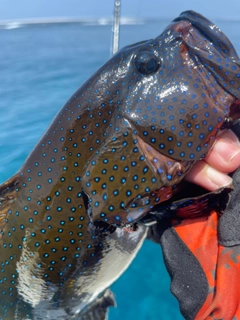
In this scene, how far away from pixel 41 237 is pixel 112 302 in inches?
43.0

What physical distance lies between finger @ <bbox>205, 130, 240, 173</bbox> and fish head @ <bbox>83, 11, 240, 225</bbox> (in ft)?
0.25

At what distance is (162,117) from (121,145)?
224mm

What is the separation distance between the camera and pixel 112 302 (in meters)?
2.75

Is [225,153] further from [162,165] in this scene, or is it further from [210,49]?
[210,49]

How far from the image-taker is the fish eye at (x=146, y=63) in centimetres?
157

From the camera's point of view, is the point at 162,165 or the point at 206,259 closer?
the point at 162,165

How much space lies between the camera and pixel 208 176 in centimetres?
167

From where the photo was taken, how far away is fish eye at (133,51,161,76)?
1.57 metres

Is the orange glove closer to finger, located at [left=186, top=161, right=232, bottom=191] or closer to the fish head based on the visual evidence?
finger, located at [left=186, top=161, right=232, bottom=191]

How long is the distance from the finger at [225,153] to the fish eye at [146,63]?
45cm

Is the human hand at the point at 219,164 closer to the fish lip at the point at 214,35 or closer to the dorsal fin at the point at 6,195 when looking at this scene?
the fish lip at the point at 214,35

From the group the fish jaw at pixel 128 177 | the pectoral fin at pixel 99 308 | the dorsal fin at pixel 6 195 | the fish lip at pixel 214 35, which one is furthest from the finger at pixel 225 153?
the pectoral fin at pixel 99 308

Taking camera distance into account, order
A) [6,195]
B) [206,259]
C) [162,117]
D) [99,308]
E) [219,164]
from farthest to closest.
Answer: [99,308], [6,195], [206,259], [219,164], [162,117]

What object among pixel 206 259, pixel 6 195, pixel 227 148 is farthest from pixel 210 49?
pixel 6 195
